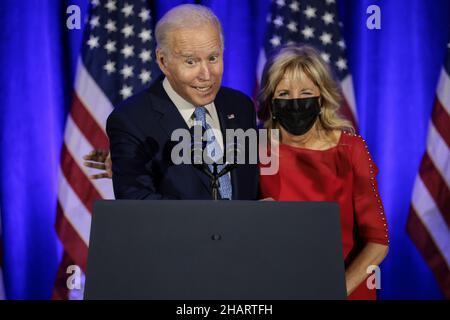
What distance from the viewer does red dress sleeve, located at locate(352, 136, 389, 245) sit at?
3.10 meters

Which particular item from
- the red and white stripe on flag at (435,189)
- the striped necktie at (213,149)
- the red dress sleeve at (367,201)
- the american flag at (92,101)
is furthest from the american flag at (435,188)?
the american flag at (92,101)

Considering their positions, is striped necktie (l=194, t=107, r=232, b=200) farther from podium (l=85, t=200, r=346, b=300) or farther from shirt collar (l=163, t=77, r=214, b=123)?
podium (l=85, t=200, r=346, b=300)

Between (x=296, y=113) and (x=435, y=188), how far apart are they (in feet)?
2.97

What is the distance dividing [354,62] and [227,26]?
27.9 inches

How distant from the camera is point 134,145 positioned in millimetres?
3025

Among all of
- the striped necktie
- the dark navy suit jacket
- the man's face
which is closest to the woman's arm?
the dark navy suit jacket

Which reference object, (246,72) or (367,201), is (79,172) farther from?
(367,201)

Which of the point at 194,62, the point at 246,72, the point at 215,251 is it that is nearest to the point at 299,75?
the point at 246,72

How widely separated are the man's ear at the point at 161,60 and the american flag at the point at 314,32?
50 centimetres

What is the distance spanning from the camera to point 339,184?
3.08 metres

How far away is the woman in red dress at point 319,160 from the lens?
307 cm

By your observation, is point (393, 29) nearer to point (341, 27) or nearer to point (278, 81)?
point (341, 27)

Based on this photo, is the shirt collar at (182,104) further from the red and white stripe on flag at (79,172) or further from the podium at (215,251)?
the podium at (215,251)
